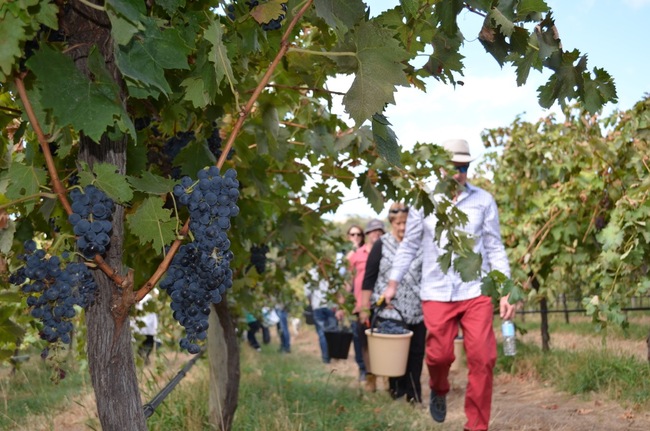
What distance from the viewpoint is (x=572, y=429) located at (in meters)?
5.40

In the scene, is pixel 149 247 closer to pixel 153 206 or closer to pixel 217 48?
pixel 153 206

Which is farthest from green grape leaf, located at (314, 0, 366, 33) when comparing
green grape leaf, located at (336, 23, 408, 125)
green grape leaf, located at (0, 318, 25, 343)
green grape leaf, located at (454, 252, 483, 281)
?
green grape leaf, located at (454, 252, 483, 281)

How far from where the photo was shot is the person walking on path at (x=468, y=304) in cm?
487

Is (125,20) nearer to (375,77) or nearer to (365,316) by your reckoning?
(375,77)

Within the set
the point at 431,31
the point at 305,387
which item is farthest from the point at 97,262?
the point at 305,387

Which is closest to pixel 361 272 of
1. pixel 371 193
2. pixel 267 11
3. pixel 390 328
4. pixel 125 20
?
pixel 390 328

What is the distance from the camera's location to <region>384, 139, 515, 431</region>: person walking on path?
487 centimetres

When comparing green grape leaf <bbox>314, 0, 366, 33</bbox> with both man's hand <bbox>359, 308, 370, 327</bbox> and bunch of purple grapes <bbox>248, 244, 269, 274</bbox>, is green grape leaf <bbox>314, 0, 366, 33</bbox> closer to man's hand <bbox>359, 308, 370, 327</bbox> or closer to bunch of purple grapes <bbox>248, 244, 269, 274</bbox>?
bunch of purple grapes <bbox>248, 244, 269, 274</bbox>

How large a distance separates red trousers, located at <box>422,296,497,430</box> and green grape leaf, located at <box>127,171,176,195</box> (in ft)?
11.5

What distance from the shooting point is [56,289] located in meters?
1.75

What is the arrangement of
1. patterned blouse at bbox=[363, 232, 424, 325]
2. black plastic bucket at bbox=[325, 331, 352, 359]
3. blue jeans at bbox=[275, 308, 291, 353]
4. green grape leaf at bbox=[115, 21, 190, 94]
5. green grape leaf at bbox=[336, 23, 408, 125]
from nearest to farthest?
green grape leaf at bbox=[115, 21, 190, 94], green grape leaf at bbox=[336, 23, 408, 125], patterned blouse at bbox=[363, 232, 424, 325], black plastic bucket at bbox=[325, 331, 352, 359], blue jeans at bbox=[275, 308, 291, 353]

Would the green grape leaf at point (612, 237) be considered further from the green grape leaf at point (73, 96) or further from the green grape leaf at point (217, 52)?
the green grape leaf at point (73, 96)

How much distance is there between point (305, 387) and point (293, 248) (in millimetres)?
2862

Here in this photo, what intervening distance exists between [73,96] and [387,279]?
619 centimetres
